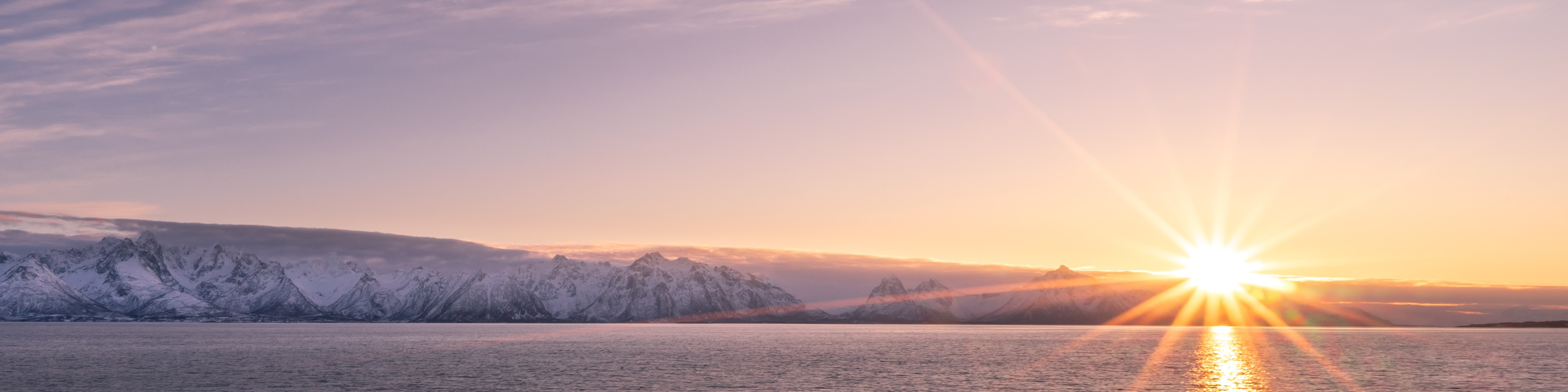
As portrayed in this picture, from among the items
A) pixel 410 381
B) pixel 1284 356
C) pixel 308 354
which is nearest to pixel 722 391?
pixel 410 381

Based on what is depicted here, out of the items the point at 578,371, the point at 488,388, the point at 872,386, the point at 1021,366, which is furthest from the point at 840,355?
the point at 488,388

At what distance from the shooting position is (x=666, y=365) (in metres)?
145

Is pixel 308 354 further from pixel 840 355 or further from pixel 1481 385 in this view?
pixel 1481 385

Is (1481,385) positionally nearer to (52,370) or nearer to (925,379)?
(925,379)

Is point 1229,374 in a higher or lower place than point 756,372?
higher

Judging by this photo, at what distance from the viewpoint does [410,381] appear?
112312 mm

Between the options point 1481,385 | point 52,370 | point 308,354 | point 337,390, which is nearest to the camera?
point 337,390

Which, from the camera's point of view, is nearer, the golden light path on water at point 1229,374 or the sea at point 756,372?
the sea at point 756,372

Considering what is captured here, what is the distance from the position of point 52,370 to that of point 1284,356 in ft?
626

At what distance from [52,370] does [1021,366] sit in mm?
125434

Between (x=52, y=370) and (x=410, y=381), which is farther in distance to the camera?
(x=52, y=370)

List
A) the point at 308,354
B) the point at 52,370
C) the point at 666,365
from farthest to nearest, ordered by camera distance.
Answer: the point at 308,354
the point at 666,365
the point at 52,370

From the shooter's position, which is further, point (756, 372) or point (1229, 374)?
point (1229, 374)

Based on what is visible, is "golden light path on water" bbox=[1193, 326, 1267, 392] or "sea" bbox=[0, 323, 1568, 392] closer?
"sea" bbox=[0, 323, 1568, 392]
